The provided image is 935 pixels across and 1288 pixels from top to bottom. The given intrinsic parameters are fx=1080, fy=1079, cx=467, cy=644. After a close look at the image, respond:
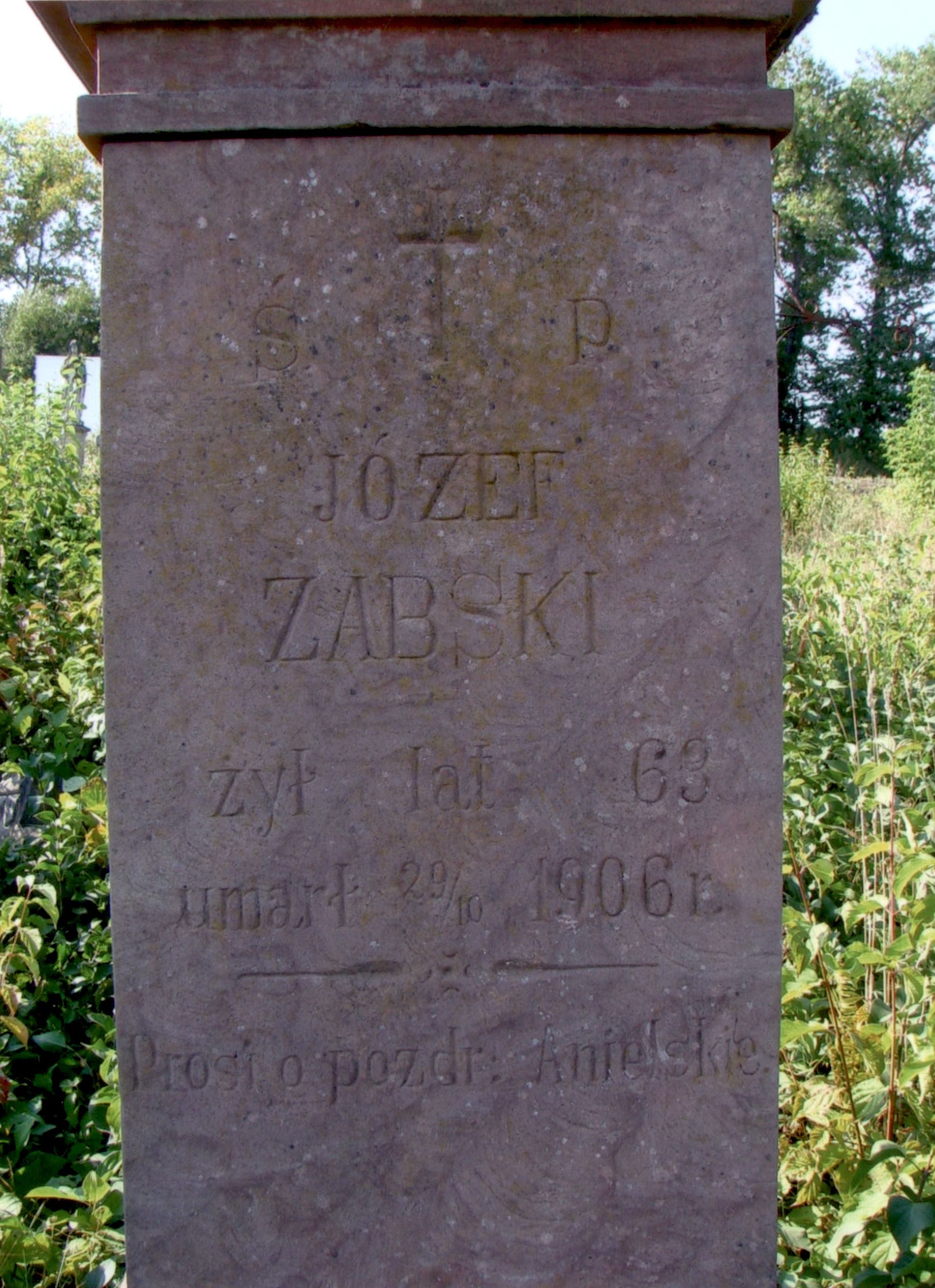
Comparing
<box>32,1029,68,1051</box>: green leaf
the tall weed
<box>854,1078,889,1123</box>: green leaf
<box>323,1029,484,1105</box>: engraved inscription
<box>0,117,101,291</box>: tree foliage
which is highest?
<box>0,117,101,291</box>: tree foliage

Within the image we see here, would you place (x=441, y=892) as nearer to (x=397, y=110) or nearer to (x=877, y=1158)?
(x=877, y=1158)

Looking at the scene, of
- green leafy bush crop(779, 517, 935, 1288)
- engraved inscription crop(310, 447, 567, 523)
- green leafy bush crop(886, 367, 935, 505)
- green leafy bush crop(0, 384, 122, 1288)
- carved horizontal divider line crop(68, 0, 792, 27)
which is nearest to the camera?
carved horizontal divider line crop(68, 0, 792, 27)

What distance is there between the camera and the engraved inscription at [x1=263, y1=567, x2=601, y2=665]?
1.85m

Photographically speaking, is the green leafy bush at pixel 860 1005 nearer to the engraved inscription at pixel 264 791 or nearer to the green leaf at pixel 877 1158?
the green leaf at pixel 877 1158

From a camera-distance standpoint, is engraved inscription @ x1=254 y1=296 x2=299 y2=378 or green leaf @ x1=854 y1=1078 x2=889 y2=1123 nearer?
engraved inscription @ x1=254 y1=296 x2=299 y2=378

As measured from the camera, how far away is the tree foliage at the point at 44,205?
4094cm

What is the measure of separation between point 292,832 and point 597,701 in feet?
1.91

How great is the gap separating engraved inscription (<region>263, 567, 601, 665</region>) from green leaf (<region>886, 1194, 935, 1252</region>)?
1.14 metres

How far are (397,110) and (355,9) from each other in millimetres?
168

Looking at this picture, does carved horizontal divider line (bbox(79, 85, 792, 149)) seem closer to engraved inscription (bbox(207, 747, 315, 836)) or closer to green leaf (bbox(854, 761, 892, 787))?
engraved inscription (bbox(207, 747, 315, 836))

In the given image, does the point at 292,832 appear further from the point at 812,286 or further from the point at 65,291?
the point at 65,291

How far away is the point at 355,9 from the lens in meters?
1.73

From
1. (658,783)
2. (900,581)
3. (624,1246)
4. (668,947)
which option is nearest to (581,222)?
(658,783)

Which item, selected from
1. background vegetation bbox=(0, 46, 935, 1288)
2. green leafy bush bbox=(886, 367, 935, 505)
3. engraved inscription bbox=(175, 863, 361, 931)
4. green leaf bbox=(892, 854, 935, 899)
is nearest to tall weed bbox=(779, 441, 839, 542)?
green leafy bush bbox=(886, 367, 935, 505)
